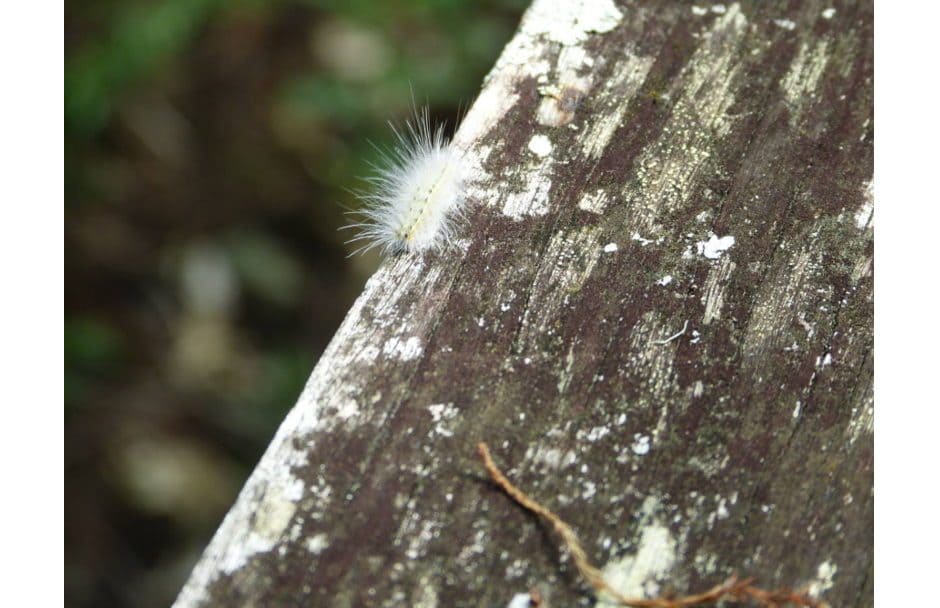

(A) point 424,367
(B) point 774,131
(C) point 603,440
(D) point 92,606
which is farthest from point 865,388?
(D) point 92,606

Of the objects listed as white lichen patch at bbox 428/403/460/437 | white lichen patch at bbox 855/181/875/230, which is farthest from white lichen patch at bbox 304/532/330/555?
white lichen patch at bbox 855/181/875/230

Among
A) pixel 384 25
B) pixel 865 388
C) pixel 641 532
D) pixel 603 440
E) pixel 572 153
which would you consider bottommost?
pixel 641 532

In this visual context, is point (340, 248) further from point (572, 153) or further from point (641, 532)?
point (641, 532)

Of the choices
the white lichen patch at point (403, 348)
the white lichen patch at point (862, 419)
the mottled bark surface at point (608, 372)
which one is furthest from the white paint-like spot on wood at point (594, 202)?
the white lichen patch at point (862, 419)

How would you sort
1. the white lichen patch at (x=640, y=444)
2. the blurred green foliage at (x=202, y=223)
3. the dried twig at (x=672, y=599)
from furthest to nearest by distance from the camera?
the blurred green foliage at (x=202, y=223) → the white lichen patch at (x=640, y=444) → the dried twig at (x=672, y=599)

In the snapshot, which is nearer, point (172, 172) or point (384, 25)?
point (384, 25)

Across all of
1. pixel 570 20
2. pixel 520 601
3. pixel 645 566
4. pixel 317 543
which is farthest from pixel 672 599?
pixel 570 20

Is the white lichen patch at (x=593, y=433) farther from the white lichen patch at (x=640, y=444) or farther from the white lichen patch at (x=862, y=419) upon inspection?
the white lichen patch at (x=862, y=419)
